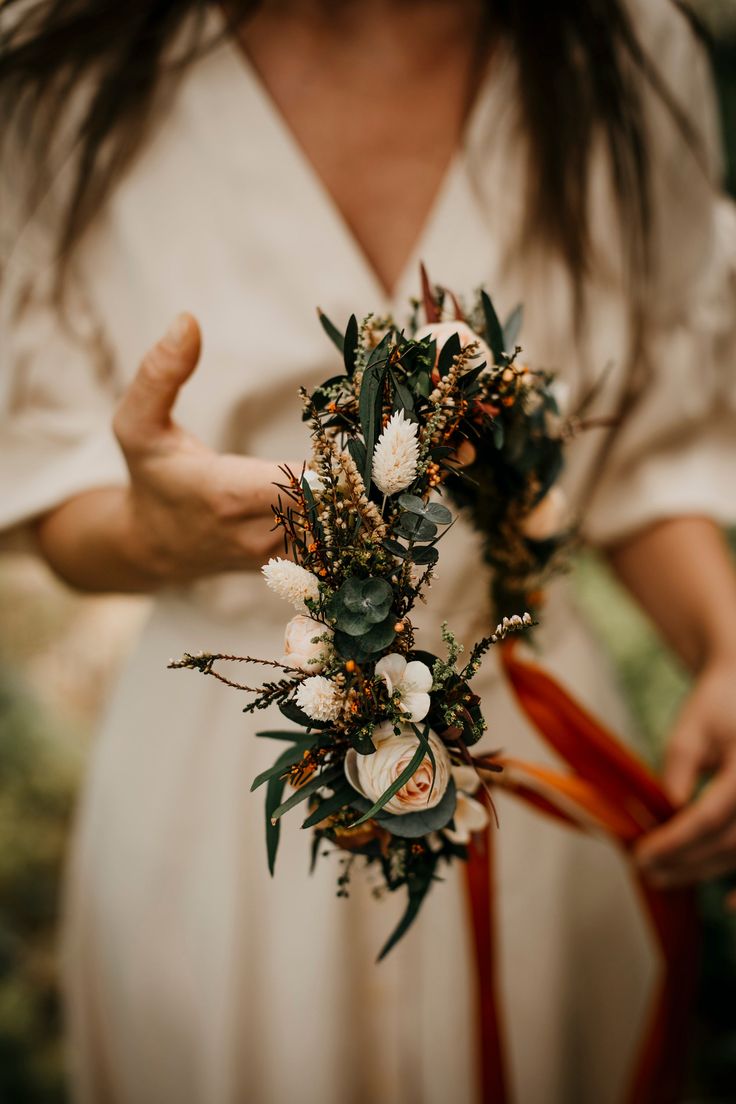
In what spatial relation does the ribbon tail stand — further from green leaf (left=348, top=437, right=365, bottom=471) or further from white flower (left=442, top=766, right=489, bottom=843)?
green leaf (left=348, top=437, right=365, bottom=471)

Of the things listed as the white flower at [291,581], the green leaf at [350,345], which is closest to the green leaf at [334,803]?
the white flower at [291,581]

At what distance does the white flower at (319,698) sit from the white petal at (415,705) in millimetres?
35

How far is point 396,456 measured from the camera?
439 mm

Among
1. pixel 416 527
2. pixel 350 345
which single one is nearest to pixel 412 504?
pixel 416 527

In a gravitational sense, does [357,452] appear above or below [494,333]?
below

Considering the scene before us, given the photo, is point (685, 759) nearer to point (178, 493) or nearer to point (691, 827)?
point (691, 827)

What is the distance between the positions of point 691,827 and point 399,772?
0.52 m

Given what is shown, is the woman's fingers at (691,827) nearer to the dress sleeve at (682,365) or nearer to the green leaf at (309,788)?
the dress sleeve at (682,365)

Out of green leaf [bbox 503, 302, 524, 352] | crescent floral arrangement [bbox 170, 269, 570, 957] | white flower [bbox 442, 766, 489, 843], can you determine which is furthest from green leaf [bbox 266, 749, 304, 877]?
green leaf [bbox 503, 302, 524, 352]

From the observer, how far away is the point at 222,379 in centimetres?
85

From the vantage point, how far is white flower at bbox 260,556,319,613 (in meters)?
0.44

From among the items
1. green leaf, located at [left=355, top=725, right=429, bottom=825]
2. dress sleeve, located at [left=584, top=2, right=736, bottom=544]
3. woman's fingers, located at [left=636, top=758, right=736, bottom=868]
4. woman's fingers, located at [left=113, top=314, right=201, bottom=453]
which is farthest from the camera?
dress sleeve, located at [left=584, top=2, right=736, bottom=544]

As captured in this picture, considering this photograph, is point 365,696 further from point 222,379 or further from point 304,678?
point 222,379

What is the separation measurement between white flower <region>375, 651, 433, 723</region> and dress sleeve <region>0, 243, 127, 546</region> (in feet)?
1.70
